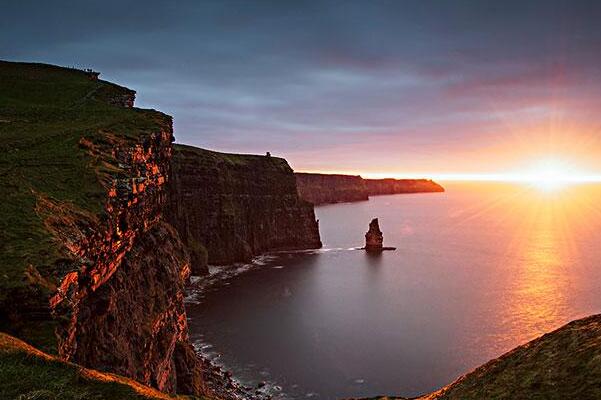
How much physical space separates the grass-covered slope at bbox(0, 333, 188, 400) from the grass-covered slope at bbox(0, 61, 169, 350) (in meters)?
3.99

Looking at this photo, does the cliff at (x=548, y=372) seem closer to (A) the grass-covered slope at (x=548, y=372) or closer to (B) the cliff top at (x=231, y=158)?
(A) the grass-covered slope at (x=548, y=372)

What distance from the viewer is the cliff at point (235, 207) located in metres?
133

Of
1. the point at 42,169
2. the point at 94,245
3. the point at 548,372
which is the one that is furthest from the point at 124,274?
A: the point at 548,372

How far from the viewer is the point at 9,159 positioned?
35.5 metres

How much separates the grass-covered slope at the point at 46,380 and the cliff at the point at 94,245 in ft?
9.54

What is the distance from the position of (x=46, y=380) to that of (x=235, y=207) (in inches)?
5223

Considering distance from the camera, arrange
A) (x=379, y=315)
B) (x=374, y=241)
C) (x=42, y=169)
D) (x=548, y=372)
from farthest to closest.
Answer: (x=374, y=241) → (x=379, y=315) → (x=42, y=169) → (x=548, y=372)

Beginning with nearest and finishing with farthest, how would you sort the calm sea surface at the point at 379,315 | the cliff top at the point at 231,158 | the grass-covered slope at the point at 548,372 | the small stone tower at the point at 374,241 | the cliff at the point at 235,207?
the grass-covered slope at the point at 548,372 < the calm sea surface at the point at 379,315 < the cliff at the point at 235,207 < the cliff top at the point at 231,158 < the small stone tower at the point at 374,241

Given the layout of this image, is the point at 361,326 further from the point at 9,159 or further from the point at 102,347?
the point at 9,159

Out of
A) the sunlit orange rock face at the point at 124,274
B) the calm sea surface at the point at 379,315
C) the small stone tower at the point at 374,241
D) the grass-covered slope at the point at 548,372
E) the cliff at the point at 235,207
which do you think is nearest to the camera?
the grass-covered slope at the point at 548,372

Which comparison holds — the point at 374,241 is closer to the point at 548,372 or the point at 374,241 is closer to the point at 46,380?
the point at 548,372

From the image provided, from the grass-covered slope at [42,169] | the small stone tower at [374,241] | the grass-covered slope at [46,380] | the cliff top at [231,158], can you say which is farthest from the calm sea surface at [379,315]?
the cliff top at [231,158]

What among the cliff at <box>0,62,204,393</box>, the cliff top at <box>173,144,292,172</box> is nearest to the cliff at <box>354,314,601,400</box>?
the cliff at <box>0,62,204,393</box>

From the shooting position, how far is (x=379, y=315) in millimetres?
84812
